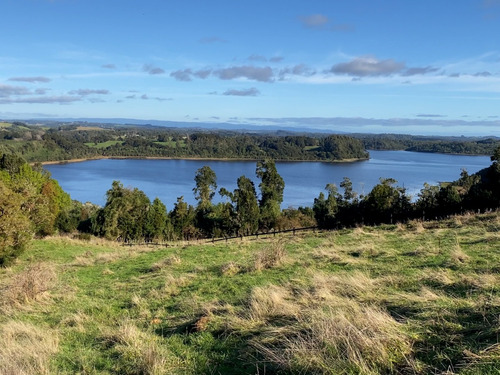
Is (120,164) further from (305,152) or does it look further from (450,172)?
(450,172)

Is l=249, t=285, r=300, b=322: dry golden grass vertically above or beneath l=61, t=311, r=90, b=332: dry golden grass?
above

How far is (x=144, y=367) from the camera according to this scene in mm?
3652

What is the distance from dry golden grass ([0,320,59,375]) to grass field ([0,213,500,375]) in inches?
0.7

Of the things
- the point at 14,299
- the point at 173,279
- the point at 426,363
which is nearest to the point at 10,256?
the point at 14,299

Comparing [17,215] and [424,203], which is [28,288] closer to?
[17,215]

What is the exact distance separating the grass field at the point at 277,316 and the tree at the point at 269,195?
29.2 meters

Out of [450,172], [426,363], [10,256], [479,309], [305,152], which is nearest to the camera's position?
[426,363]

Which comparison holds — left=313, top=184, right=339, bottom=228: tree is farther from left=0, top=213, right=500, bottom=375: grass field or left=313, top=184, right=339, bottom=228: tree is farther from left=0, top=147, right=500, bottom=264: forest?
left=0, top=213, right=500, bottom=375: grass field

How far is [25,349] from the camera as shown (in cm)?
414

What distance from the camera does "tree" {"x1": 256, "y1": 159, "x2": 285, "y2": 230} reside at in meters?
39.3

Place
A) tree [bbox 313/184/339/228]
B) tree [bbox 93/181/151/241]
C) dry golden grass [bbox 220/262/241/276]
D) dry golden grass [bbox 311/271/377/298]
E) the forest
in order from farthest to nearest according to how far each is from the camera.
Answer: tree [bbox 313/184/339/228] → tree [bbox 93/181/151/241] → the forest → dry golden grass [bbox 220/262/241/276] → dry golden grass [bbox 311/271/377/298]

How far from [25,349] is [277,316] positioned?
114 inches

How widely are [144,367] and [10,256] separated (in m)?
11.0

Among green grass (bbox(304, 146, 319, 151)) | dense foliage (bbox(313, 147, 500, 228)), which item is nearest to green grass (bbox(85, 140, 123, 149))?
green grass (bbox(304, 146, 319, 151))
